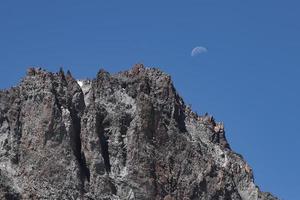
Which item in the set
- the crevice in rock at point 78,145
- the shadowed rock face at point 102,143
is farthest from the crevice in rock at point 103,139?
the crevice in rock at point 78,145

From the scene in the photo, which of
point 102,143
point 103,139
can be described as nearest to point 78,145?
Answer: point 102,143

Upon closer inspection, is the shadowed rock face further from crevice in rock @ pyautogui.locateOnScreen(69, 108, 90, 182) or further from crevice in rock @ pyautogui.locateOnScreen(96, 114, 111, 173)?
crevice in rock @ pyautogui.locateOnScreen(96, 114, 111, 173)

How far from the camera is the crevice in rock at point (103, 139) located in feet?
407

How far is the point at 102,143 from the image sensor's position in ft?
412

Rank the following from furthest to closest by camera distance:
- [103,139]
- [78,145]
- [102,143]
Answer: [103,139] → [102,143] → [78,145]

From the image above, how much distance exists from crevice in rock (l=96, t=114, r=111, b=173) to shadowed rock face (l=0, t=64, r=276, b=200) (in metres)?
0.12

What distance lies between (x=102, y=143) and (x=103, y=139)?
72 centimetres

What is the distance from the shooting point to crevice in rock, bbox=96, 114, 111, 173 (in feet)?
407

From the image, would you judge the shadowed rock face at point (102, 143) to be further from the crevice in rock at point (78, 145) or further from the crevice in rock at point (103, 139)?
the crevice in rock at point (103, 139)

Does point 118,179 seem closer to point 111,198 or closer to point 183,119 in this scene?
point 111,198

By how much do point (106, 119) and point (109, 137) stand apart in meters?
2.23

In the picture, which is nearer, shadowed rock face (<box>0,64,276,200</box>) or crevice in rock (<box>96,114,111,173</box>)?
shadowed rock face (<box>0,64,276,200</box>)

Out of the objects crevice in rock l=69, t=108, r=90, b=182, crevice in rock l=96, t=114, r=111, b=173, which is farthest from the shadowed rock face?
crevice in rock l=96, t=114, r=111, b=173

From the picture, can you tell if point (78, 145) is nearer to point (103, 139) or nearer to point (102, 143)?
point (102, 143)
